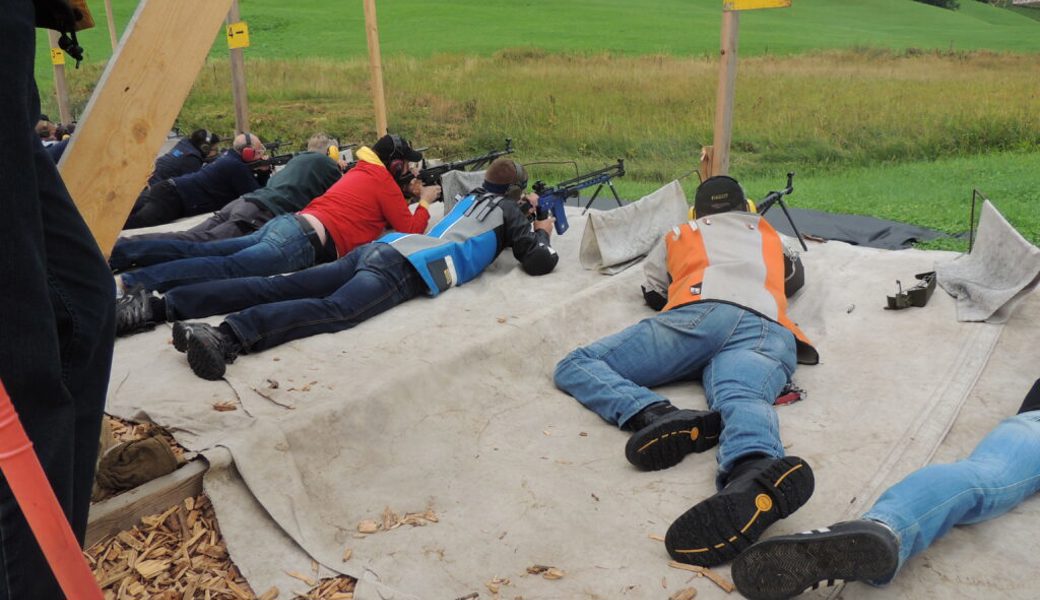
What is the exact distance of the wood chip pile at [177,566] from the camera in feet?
8.09

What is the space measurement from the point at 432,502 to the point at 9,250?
204 centimetres

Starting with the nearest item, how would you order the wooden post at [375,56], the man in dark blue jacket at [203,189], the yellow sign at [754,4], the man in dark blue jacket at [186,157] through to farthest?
1. the yellow sign at [754,4]
2. the man in dark blue jacket at [203,189]
3. the wooden post at [375,56]
4. the man in dark blue jacket at [186,157]

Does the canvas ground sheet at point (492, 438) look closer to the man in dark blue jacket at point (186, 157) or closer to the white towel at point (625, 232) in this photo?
the white towel at point (625, 232)

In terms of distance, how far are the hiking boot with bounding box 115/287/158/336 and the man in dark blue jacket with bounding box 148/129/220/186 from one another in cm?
375

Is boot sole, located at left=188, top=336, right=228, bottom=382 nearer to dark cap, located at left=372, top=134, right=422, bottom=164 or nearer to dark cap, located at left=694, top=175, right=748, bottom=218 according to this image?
dark cap, located at left=372, top=134, right=422, bottom=164

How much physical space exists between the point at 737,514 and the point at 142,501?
201 cm

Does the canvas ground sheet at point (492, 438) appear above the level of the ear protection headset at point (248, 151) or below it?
below

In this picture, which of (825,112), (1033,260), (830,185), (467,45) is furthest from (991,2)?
(1033,260)

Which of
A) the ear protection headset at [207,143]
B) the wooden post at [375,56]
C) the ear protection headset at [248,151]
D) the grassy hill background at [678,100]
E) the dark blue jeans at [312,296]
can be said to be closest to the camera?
the dark blue jeans at [312,296]

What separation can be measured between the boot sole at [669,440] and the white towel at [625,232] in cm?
239

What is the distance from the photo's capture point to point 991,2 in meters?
41.5

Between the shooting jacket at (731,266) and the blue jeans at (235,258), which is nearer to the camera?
the shooting jacket at (731,266)

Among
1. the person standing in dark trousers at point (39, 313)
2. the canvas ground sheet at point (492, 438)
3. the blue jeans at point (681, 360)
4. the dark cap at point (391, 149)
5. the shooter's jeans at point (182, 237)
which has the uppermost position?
the person standing in dark trousers at point (39, 313)

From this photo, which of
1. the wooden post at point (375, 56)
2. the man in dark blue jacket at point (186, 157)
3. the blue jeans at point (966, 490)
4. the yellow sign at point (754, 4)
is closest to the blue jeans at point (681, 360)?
the blue jeans at point (966, 490)
